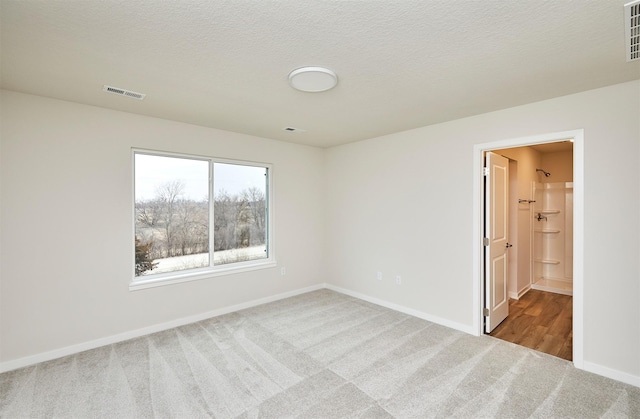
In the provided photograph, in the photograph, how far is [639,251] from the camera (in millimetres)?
2402

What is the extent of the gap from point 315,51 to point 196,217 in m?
2.87

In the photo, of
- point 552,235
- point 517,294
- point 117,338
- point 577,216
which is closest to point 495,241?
point 577,216

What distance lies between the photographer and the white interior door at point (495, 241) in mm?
3414

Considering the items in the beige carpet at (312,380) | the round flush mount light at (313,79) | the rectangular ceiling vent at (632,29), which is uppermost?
the rectangular ceiling vent at (632,29)

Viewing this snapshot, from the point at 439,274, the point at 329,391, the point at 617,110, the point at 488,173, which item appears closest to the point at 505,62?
the point at 617,110

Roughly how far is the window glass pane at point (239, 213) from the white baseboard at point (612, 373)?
4005 mm

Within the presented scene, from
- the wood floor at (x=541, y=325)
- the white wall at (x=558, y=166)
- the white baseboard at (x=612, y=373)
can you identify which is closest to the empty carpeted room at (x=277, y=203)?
the white baseboard at (x=612, y=373)

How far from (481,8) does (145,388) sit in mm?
3565

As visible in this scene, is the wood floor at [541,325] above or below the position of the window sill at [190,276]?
below

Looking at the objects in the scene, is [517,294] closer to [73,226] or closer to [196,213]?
[196,213]

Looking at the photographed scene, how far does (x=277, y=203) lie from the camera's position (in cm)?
472

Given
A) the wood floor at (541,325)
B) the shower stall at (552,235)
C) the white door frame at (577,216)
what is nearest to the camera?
the white door frame at (577,216)

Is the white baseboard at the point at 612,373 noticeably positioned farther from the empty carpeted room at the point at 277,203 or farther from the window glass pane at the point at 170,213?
the window glass pane at the point at 170,213

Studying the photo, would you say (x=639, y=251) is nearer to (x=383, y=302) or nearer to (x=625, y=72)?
(x=625, y=72)
